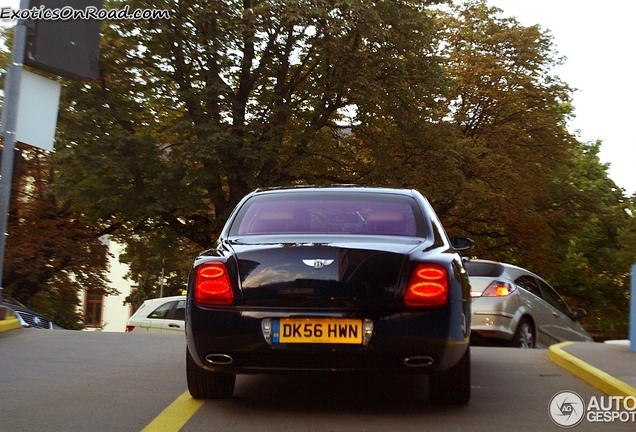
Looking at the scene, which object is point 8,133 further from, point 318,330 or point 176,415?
point 318,330

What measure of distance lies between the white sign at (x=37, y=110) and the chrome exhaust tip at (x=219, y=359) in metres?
6.41

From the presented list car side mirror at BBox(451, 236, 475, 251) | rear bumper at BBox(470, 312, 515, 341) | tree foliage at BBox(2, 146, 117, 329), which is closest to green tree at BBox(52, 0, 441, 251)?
tree foliage at BBox(2, 146, 117, 329)

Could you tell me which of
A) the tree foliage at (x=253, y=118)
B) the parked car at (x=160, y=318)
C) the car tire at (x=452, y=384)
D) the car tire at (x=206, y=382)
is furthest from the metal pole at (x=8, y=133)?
the tree foliage at (x=253, y=118)

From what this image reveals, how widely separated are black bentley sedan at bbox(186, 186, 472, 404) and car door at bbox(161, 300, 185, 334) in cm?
1405

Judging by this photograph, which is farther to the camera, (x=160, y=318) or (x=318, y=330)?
(x=160, y=318)

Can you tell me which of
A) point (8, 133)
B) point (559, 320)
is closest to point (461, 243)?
point (8, 133)

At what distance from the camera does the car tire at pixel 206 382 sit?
20.0ft

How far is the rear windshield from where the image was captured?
6.24 m

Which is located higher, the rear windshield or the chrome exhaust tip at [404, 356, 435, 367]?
the rear windshield

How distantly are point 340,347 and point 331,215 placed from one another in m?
1.28

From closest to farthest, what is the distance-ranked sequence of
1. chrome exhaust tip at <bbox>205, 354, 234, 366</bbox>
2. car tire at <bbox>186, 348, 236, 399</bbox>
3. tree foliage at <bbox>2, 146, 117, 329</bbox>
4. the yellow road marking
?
the yellow road marking < chrome exhaust tip at <bbox>205, 354, 234, 366</bbox> < car tire at <bbox>186, 348, 236, 399</bbox> < tree foliage at <bbox>2, 146, 117, 329</bbox>

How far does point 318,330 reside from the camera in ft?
17.8

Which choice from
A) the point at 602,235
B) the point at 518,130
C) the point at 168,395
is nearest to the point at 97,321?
the point at 602,235

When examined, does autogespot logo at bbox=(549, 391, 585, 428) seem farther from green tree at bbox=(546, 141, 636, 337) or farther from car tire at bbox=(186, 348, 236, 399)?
green tree at bbox=(546, 141, 636, 337)
